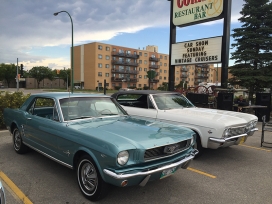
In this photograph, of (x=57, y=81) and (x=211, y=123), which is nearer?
(x=211, y=123)

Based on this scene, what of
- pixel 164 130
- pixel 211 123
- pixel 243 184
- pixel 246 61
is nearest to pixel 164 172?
pixel 164 130

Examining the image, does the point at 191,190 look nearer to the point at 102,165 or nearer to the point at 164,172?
the point at 164,172

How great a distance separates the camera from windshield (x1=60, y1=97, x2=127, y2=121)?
162 inches

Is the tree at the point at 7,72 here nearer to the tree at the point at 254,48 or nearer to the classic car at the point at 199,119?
the tree at the point at 254,48

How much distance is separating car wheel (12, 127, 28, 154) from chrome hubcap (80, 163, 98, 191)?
2.47 metres

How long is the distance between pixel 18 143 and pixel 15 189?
196 cm

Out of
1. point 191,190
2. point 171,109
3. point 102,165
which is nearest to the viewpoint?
point 102,165

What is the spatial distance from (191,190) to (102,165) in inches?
61.7

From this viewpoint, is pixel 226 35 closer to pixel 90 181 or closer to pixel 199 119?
pixel 199 119

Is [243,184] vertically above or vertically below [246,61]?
below

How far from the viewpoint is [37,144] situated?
4465mm

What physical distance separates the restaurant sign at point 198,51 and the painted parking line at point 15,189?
11.5 metres

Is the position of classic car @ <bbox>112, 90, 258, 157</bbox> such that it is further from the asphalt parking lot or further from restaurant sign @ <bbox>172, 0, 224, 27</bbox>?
restaurant sign @ <bbox>172, 0, 224, 27</bbox>

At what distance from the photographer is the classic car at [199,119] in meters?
4.78
